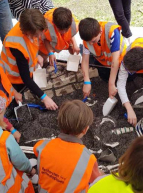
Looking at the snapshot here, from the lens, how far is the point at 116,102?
191 centimetres

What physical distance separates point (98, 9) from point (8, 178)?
3.16m

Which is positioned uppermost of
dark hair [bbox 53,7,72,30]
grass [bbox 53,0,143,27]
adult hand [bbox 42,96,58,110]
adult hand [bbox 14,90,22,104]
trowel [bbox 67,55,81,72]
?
dark hair [bbox 53,7,72,30]

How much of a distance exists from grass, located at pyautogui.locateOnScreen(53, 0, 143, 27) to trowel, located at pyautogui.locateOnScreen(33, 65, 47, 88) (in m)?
1.69

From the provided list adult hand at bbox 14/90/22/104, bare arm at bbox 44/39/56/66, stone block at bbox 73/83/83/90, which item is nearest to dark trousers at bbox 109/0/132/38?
bare arm at bbox 44/39/56/66

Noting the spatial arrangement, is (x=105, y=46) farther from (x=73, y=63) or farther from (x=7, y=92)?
(x=7, y=92)

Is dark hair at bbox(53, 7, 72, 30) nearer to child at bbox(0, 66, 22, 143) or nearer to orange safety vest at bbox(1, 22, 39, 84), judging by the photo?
orange safety vest at bbox(1, 22, 39, 84)

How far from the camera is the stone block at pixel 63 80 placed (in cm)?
214

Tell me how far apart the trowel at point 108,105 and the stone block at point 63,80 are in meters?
0.43

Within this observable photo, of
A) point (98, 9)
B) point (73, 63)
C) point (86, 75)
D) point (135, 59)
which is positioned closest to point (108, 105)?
point (86, 75)

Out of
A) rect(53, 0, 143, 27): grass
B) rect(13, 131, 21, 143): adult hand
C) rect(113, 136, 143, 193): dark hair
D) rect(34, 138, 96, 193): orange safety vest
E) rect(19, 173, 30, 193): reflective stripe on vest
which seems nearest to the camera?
rect(113, 136, 143, 193): dark hair

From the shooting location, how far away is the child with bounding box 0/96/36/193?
4.21ft

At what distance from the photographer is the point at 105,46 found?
6.46ft

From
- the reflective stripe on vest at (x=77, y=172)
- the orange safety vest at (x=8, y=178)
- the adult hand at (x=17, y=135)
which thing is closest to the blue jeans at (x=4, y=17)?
the adult hand at (x=17, y=135)

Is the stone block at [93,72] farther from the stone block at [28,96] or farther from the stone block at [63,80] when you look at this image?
the stone block at [28,96]
